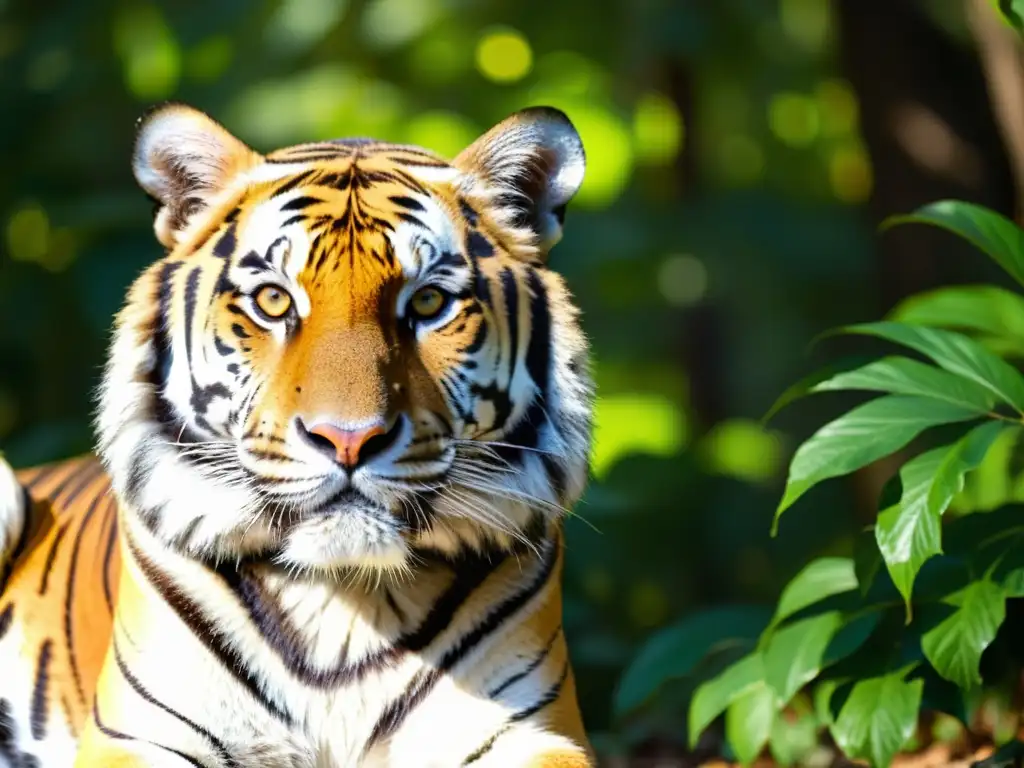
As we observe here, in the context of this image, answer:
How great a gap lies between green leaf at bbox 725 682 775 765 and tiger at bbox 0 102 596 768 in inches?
21.8

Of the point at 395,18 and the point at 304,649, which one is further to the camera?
the point at 395,18

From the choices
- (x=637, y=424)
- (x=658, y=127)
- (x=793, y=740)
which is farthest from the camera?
(x=637, y=424)

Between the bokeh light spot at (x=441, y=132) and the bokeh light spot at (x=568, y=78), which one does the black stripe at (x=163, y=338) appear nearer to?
the bokeh light spot at (x=441, y=132)

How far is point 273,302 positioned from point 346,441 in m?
0.32

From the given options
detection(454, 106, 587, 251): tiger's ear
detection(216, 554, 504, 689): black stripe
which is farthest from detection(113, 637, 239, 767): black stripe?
detection(454, 106, 587, 251): tiger's ear

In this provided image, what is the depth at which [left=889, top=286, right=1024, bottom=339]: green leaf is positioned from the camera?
3.01m

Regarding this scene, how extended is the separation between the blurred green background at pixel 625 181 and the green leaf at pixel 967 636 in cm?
134

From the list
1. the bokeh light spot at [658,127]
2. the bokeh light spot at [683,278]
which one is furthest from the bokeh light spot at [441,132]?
the bokeh light spot at [658,127]

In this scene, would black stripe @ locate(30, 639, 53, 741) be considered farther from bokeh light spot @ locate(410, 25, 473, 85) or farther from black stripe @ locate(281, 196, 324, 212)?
bokeh light spot @ locate(410, 25, 473, 85)

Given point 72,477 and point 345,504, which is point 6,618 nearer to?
point 72,477

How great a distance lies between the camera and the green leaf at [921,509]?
8.14 ft

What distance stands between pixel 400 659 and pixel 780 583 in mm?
3657

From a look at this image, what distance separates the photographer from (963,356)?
9.06ft

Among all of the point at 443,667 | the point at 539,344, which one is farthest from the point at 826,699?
the point at 539,344
